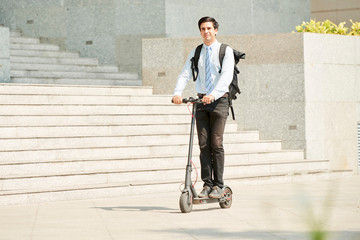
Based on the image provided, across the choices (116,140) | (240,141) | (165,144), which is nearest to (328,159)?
(240,141)

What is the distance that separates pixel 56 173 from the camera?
8.40 meters

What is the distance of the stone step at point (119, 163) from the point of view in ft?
27.4

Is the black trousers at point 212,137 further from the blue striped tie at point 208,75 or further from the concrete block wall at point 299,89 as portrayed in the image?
the concrete block wall at point 299,89

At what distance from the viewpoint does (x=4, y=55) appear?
1172 centimetres

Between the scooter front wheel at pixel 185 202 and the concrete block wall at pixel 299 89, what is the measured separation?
5.18 m

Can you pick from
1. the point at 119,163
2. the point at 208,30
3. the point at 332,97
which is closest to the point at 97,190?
the point at 119,163

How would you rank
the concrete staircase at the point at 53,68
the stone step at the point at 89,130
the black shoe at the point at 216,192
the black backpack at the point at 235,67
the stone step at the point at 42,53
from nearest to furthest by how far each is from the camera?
the black shoe at the point at 216,192
the black backpack at the point at 235,67
the stone step at the point at 89,130
the concrete staircase at the point at 53,68
the stone step at the point at 42,53

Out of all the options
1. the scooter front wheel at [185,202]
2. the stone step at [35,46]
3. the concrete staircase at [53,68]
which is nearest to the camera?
the scooter front wheel at [185,202]

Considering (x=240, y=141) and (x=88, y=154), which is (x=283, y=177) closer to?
(x=240, y=141)

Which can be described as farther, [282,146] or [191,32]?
[191,32]

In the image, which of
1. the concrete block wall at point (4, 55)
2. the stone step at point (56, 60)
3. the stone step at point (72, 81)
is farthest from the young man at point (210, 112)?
the stone step at point (56, 60)

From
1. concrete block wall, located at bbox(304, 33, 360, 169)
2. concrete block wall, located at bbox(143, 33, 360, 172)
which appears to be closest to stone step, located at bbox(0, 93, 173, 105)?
concrete block wall, located at bbox(143, 33, 360, 172)

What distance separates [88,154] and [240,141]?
2.96 m

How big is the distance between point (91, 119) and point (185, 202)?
400 cm
